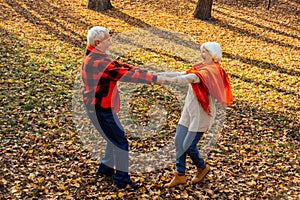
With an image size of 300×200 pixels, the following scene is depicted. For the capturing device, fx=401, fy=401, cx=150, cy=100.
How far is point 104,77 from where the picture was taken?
4.95 m

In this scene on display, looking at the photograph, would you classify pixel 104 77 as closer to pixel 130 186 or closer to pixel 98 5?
pixel 130 186

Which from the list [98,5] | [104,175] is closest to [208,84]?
[104,175]

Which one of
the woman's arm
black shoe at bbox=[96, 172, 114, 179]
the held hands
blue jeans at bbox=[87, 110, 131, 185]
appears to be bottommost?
black shoe at bbox=[96, 172, 114, 179]

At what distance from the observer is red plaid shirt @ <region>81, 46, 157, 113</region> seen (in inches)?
192

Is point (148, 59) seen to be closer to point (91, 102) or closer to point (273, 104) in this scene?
point (273, 104)

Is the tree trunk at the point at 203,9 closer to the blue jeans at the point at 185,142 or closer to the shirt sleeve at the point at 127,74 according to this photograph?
the blue jeans at the point at 185,142

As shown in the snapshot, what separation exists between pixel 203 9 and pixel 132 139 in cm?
1011

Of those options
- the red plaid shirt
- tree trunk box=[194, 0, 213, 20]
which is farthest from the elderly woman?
tree trunk box=[194, 0, 213, 20]

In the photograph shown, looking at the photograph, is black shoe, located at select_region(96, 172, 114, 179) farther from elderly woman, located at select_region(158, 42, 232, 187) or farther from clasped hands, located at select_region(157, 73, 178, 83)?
clasped hands, located at select_region(157, 73, 178, 83)

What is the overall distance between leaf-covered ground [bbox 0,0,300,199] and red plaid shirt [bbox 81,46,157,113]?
1329 mm

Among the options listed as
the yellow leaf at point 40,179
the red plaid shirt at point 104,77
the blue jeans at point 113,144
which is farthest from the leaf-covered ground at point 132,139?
the red plaid shirt at point 104,77

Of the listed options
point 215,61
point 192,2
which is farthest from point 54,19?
point 215,61

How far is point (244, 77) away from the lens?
35.1 feet

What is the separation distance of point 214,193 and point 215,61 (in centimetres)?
191
